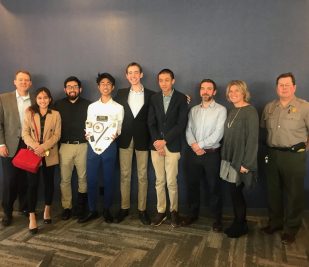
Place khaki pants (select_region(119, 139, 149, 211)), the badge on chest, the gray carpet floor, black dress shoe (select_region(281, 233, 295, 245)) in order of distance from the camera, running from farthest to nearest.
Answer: khaki pants (select_region(119, 139, 149, 211))
the badge on chest
black dress shoe (select_region(281, 233, 295, 245))
the gray carpet floor

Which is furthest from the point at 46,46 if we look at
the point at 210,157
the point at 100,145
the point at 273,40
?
the point at 273,40

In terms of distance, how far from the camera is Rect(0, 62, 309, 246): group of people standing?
2631 millimetres

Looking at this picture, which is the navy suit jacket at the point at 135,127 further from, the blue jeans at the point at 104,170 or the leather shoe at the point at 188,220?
the leather shoe at the point at 188,220

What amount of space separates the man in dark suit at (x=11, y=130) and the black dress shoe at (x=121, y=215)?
1.15m

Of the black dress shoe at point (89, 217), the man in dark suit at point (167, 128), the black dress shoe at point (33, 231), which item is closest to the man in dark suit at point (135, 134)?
the man in dark suit at point (167, 128)

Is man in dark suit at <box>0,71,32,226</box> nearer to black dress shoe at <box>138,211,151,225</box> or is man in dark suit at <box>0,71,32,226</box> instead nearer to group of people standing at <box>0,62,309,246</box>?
group of people standing at <box>0,62,309,246</box>

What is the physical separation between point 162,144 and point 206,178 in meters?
0.59

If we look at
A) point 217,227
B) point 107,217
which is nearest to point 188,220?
point 217,227

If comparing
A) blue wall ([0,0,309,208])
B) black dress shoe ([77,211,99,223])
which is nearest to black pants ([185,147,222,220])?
blue wall ([0,0,309,208])

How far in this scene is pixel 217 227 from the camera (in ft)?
9.66

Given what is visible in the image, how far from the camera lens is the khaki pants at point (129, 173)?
3146 millimetres

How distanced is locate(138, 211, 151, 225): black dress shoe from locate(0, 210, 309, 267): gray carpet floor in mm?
70

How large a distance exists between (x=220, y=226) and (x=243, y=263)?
596 millimetres

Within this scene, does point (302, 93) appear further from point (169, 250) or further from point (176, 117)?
point (169, 250)
